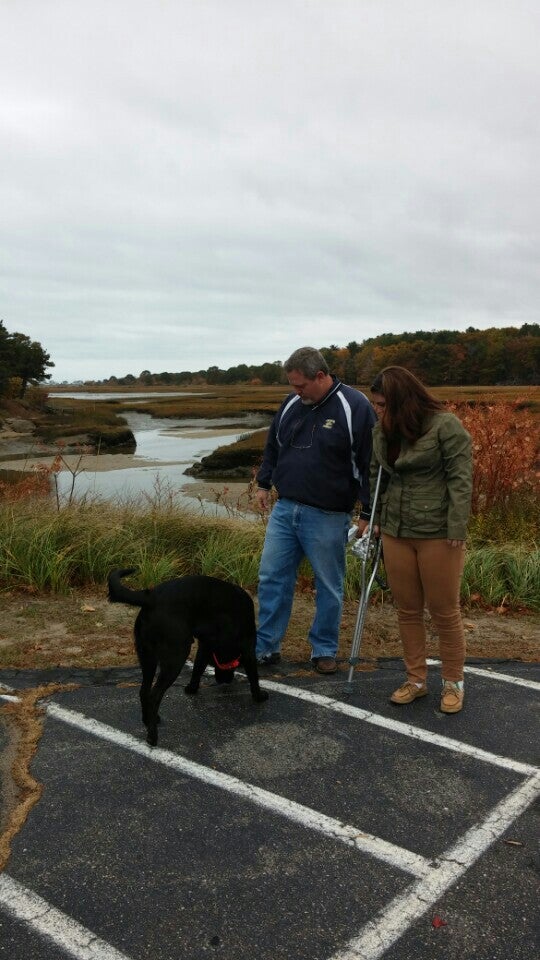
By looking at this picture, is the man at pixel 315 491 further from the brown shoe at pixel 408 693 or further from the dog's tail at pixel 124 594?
the dog's tail at pixel 124 594

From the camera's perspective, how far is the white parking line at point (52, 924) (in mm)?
2553

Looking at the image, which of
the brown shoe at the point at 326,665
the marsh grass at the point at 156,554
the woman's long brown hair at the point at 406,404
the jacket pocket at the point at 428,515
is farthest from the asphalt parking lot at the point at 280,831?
the marsh grass at the point at 156,554

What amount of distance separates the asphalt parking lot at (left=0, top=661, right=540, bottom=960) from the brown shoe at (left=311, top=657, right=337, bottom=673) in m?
0.35

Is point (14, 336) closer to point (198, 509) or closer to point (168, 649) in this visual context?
point (198, 509)

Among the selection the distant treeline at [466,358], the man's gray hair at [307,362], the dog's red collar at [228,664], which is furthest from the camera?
the distant treeline at [466,358]

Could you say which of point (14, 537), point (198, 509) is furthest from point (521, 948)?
point (198, 509)

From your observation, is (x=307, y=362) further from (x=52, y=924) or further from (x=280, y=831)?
(x=52, y=924)

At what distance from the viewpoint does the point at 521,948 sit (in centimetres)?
258

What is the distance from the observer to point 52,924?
2684mm

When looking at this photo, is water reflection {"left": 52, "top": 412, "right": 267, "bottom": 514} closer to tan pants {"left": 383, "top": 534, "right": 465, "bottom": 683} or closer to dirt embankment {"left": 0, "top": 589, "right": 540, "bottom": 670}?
dirt embankment {"left": 0, "top": 589, "right": 540, "bottom": 670}

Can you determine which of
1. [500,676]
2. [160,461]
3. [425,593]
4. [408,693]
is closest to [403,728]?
[408,693]

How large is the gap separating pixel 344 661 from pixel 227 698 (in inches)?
Result: 44.3

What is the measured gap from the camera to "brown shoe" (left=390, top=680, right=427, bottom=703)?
461cm

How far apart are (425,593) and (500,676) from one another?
1237 millimetres
